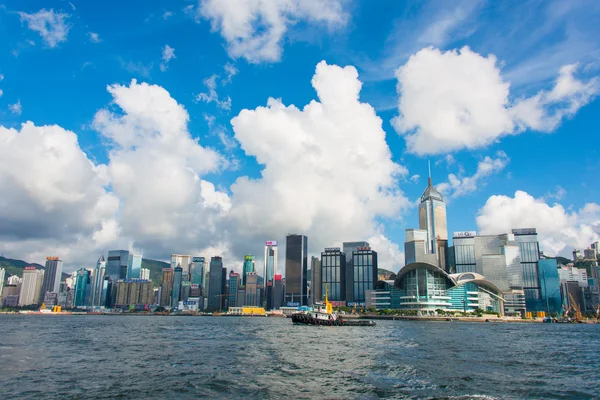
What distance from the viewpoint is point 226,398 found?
2616cm

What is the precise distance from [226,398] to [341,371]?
12.1 meters

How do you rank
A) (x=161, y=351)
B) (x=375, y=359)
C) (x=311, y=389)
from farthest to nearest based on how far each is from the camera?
(x=161, y=351)
(x=375, y=359)
(x=311, y=389)

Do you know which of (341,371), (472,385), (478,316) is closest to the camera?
(472,385)

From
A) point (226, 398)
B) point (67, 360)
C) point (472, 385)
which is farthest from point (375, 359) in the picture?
point (67, 360)

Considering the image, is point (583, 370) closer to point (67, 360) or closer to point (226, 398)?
point (226, 398)

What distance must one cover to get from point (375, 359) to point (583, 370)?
18124 mm

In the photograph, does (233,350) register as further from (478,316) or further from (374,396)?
(478,316)

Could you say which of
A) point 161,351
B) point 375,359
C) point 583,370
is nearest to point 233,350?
point 161,351

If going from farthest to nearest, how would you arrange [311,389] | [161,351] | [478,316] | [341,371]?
[478,316] < [161,351] < [341,371] < [311,389]

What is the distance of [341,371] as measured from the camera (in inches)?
1393

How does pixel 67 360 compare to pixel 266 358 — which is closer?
pixel 67 360

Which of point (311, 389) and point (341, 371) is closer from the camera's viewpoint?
point (311, 389)

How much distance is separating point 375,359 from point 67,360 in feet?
93.1

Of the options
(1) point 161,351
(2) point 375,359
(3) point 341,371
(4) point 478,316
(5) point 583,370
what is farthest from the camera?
(4) point 478,316
